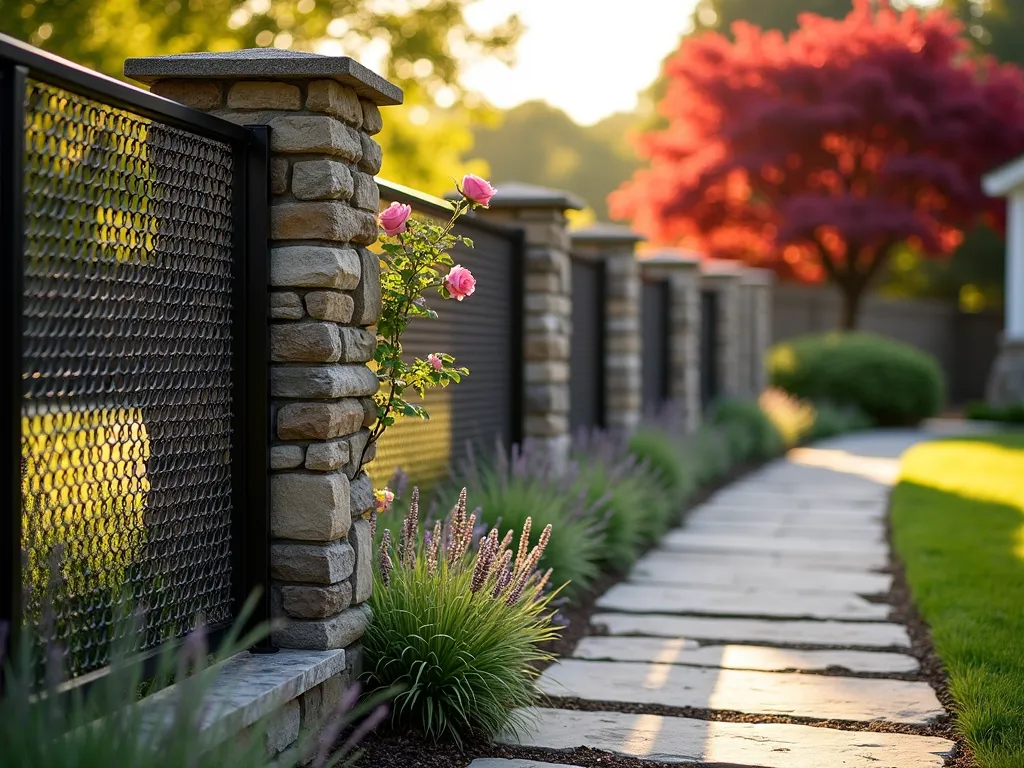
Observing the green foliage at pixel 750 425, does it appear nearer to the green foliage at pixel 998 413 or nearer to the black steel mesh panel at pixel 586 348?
the black steel mesh panel at pixel 586 348

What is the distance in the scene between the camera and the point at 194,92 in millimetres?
3840

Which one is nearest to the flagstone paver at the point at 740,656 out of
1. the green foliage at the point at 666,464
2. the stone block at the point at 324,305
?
the stone block at the point at 324,305

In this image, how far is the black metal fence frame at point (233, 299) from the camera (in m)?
2.62

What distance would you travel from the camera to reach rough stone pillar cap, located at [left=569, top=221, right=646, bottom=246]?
953 cm

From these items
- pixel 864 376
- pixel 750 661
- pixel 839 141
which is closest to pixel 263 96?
pixel 750 661

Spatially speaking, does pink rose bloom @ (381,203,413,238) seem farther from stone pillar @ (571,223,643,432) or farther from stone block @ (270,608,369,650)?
→ stone pillar @ (571,223,643,432)

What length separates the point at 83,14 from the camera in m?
12.3

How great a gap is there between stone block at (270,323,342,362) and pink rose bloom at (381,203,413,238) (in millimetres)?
568

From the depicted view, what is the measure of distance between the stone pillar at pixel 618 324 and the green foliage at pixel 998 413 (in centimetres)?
847

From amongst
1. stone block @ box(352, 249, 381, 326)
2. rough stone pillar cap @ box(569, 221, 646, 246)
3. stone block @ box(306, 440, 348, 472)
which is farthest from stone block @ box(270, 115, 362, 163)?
rough stone pillar cap @ box(569, 221, 646, 246)

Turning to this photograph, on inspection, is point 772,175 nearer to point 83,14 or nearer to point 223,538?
point 83,14

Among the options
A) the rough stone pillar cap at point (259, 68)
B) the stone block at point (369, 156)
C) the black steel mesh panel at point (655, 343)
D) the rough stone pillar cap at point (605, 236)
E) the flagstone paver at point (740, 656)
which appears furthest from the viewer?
the black steel mesh panel at point (655, 343)

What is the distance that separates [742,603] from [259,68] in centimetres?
365

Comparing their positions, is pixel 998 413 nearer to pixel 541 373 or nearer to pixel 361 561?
pixel 541 373
